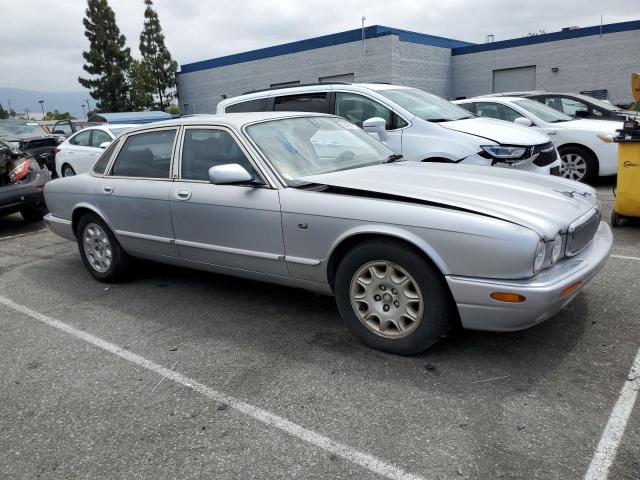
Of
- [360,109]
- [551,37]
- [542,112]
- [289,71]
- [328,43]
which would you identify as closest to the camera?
[360,109]

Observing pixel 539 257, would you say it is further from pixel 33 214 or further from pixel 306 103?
pixel 33 214

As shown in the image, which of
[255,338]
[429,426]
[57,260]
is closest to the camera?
[429,426]

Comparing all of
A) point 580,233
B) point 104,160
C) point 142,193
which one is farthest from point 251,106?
point 580,233

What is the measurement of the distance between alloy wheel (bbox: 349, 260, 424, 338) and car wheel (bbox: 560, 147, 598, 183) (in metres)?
6.49

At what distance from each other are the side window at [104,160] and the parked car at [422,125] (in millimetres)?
2738

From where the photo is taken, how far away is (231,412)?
2.95 metres

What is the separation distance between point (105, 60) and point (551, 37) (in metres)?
30.6

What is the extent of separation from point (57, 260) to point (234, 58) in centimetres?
2632

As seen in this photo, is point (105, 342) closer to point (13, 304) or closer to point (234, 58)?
point (13, 304)

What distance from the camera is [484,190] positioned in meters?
3.43

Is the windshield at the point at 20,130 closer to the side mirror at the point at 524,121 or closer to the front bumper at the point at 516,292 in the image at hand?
the side mirror at the point at 524,121

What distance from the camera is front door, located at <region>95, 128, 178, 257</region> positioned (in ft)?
15.1

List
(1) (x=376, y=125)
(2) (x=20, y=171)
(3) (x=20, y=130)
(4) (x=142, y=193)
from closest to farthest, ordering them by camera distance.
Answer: (4) (x=142, y=193) → (1) (x=376, y=125) → (2) (x=20, y=171) → (3) (x=20, y=130)

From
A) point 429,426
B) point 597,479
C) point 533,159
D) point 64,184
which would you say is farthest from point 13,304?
point 533,159
